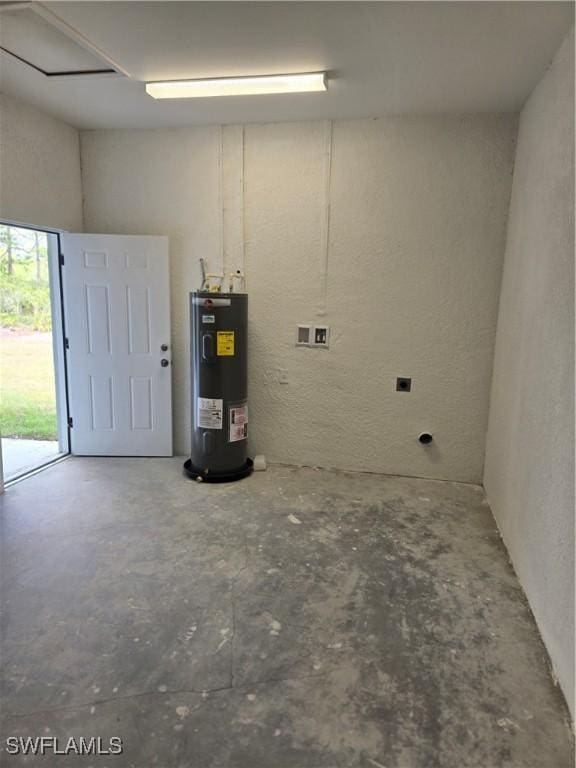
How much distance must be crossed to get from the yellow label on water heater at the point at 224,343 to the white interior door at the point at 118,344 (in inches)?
28.7

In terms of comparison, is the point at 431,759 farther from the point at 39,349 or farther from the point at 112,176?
the point at 39,349

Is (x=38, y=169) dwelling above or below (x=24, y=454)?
above

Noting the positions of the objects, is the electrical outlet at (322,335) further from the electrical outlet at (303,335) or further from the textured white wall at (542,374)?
the textured white wall at (542,374)

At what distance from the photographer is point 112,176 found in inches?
159

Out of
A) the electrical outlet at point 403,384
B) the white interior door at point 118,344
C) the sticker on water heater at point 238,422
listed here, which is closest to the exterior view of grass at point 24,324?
the white interior door at point 118,344

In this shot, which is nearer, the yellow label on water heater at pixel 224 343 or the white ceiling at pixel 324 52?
the white ceiling at pixel 324 52

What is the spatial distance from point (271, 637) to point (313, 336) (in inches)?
94.4

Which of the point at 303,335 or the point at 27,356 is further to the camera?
the point at 27,356

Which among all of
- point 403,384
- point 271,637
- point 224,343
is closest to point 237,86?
point 224,343

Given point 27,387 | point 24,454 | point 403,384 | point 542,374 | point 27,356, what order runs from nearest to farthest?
point 542,374 < point 403,384 < point 24,454 < point 27,387 < point 27,356

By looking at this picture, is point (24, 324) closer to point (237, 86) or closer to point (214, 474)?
point (214, 474)

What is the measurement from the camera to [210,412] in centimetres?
362

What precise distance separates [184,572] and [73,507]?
1.18 m

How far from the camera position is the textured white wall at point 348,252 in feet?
11.5
